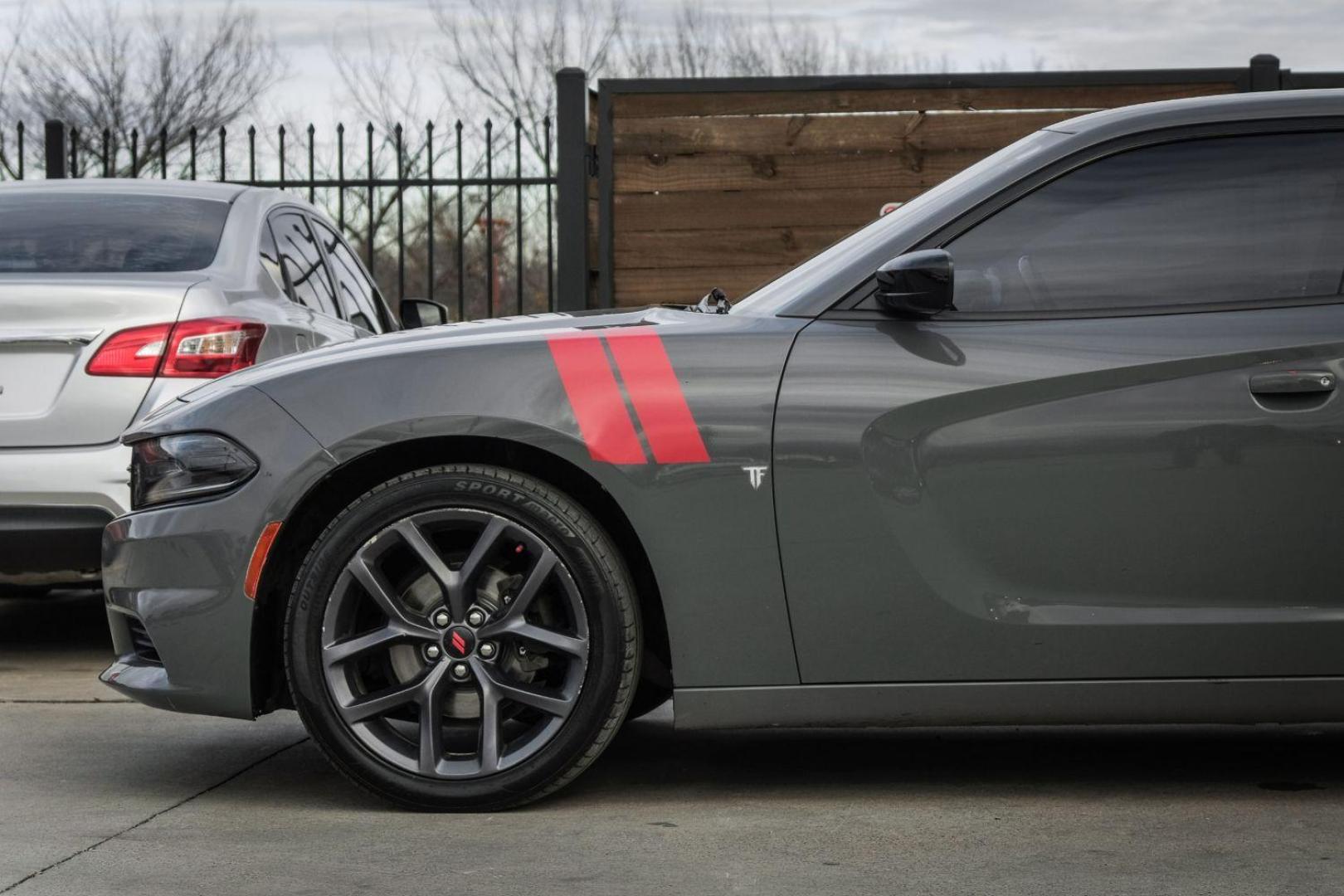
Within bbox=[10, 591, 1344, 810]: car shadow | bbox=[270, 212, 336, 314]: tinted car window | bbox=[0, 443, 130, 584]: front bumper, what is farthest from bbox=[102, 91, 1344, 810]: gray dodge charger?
bbox=[270, 212, 336, 314]: tinted car window

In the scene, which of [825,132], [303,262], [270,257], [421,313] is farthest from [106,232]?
[825,132]

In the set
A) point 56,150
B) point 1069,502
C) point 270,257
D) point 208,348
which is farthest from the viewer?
point 56,150

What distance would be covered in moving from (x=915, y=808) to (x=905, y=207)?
1.43 meters

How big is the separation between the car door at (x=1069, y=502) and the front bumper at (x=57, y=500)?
2.74 m

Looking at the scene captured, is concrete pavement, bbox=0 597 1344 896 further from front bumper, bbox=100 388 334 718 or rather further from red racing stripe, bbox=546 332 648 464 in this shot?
red racing stripe, bbox=546 332 648 464

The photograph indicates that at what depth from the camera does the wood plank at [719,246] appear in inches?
369

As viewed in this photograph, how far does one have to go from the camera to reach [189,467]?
4039 millimetres

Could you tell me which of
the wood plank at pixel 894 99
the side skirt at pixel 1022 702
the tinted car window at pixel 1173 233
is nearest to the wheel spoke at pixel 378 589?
the side skirt at pixel 1022 702

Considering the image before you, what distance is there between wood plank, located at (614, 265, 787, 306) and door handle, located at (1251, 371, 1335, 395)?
571 centimetres

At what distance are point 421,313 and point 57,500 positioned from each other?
208cm

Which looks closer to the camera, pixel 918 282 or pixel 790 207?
pixel 918 282

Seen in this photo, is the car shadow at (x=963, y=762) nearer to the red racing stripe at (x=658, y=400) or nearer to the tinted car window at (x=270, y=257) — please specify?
the red racing stripe at (x=658, y=400)

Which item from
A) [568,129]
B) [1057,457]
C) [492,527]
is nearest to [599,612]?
[492,527]

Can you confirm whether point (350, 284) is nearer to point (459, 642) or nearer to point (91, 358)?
point (91, 358)
